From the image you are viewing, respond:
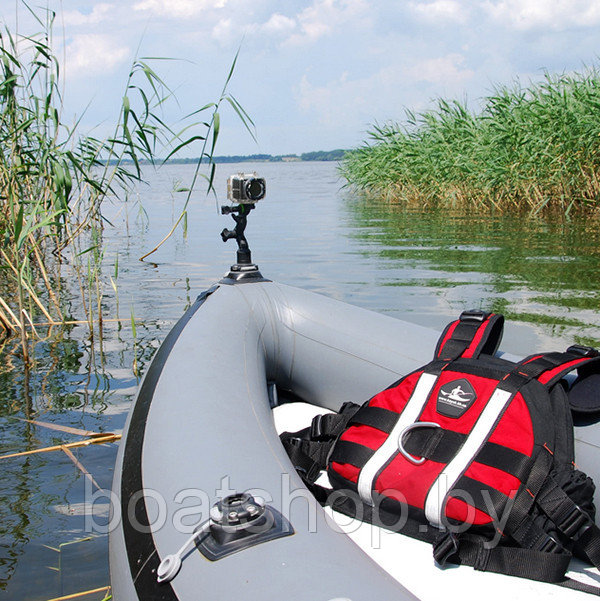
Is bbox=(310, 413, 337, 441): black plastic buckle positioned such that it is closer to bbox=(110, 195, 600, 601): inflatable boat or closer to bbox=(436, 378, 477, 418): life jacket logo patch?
bbox=(110, 195, 600, 601): inflatable boat

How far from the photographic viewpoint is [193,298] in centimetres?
555

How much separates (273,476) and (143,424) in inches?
18.6

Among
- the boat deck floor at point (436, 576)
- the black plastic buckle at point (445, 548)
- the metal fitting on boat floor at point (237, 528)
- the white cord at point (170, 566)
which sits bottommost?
the boat deck floor at point (436, 576)

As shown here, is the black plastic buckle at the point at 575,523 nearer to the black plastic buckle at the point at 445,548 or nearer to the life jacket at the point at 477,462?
the life jacket at the point at 477,462

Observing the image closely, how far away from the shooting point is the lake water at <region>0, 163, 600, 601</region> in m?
2.20

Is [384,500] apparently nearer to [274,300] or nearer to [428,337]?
[428,337]

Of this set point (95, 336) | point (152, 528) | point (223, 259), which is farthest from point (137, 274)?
point (152, 528)

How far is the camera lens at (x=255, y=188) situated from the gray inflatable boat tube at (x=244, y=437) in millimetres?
388

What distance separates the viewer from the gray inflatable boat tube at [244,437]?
1106 millimetres

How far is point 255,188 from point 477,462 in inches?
66.6

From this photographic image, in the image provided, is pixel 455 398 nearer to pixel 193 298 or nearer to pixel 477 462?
pixel 477 462

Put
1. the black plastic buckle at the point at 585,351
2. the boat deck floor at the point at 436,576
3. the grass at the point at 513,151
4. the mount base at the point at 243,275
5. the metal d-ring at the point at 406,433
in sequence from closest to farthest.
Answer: the boat deck floor at the point at 436,576
the metal d-ring at the point at 406,433
the black plastic buckle at the point at 585,351
the mount base at the point at 243,275
the grass at the point at 513,151

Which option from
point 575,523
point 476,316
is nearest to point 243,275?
point 476,316

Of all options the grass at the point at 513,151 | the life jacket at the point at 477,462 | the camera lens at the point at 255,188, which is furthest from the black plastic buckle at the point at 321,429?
the grass at the point at 513,151
